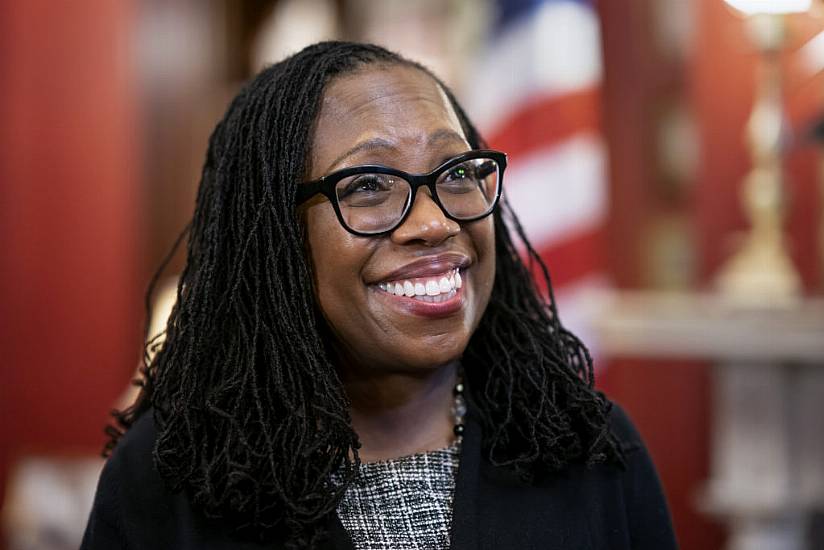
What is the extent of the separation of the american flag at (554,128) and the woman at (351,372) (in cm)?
160

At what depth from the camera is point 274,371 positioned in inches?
48.0

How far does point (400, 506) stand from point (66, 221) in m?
2.79

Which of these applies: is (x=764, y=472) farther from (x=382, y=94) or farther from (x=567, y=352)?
(x=382, y=94)

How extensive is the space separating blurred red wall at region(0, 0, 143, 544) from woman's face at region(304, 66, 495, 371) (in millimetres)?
2662

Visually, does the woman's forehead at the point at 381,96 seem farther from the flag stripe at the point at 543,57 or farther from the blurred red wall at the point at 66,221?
the blurred red wall at the point at 66,221

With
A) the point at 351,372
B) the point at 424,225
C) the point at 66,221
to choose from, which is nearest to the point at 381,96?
the point at 424,225

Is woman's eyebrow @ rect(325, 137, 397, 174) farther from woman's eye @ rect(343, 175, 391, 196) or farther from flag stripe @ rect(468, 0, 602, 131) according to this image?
flag stripe @ rect(468, 0, 602, 131)

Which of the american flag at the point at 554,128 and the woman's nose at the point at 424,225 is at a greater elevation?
the american flag at the point at 554,128

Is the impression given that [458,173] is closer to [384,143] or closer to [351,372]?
[384,143]

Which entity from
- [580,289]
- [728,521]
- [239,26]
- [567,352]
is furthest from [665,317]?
[239,26]

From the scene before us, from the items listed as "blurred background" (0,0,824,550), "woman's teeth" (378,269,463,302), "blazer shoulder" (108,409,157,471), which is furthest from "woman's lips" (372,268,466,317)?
"blurred background" (0,0,824,550)

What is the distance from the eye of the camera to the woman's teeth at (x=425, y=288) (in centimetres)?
119

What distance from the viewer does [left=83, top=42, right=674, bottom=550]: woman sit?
1.19 metres

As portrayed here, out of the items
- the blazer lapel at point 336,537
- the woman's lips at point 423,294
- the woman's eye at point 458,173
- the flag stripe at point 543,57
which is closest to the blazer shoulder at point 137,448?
the blazer lapel at point 336,537
